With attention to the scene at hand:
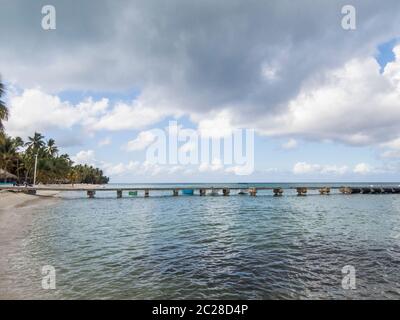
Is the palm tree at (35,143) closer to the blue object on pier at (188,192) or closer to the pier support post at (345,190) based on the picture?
the blue object on pier at (188,192)

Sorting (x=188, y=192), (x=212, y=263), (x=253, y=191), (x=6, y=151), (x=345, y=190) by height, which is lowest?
(x=188, y=192)

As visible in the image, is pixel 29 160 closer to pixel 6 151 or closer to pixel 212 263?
pixel 6 151

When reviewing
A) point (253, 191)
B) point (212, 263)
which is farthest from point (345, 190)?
point (212, 263)

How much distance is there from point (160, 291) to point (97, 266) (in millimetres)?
4260

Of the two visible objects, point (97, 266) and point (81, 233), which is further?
point (81, 233)

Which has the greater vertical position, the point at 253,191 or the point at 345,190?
the point at 345,190

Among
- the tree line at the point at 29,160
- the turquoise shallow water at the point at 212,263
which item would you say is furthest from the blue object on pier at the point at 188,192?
the turquoise shallow water at the point at 212,263

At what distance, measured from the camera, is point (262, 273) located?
11.6 metres

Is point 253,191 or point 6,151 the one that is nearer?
point 6,151


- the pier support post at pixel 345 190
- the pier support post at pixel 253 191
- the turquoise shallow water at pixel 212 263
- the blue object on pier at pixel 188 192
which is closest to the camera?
the turquoise shallow water at pixel 212 263

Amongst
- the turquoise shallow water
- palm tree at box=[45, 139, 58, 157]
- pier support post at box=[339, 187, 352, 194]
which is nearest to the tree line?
palm tree at box=[45, 139, 58, 157]

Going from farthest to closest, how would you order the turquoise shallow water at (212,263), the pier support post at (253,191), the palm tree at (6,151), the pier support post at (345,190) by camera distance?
the pier support post at (345,190) → the pier support post at (253,191) → the palm tree at (6,151) → the turquoise shallow water at (212,263)
